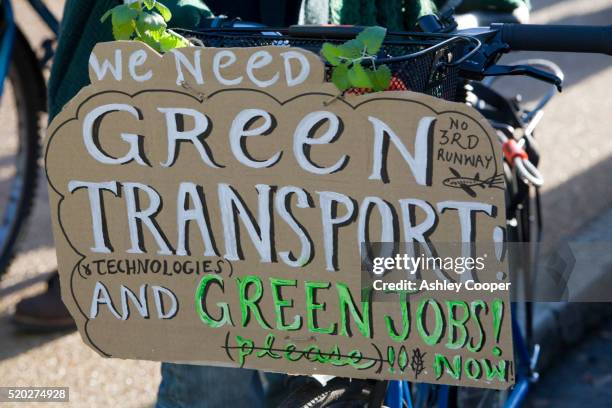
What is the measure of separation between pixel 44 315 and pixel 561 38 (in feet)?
8.24

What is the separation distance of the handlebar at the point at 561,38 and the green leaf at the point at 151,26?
0.63 meters

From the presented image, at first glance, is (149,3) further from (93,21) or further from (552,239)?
(552,239)

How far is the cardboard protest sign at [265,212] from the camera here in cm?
155

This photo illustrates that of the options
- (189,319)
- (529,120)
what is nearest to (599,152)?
(529,120)

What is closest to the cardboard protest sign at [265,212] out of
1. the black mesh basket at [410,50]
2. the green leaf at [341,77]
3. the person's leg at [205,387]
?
the green leaf at [341,77]

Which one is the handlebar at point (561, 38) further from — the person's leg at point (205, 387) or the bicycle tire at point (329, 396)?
the person's leg at point (205, 387)

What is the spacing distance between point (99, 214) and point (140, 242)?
0.08m

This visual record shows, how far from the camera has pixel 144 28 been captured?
1670 millimetres

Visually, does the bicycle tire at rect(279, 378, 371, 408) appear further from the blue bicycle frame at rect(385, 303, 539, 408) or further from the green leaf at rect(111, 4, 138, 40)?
the green leaf at rect(111, 4, 138, 40)

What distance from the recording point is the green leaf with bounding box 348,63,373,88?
1.52m

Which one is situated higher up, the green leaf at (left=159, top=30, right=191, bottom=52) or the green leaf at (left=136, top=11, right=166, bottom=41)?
the green leaf at (left=136, top=11, right=166, bottom=41)

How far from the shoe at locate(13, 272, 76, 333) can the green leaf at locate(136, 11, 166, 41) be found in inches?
87.2

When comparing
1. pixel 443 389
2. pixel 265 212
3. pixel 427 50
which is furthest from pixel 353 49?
pixel 443 389

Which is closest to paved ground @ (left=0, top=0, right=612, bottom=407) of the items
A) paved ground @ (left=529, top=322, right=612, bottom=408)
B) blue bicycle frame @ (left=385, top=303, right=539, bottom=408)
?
paved ground @ (left=529, top=322, right=612, bottom=408)
